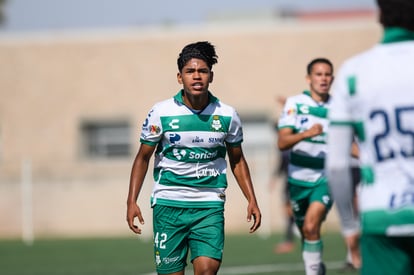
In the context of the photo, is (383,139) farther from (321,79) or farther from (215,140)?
(321,79)

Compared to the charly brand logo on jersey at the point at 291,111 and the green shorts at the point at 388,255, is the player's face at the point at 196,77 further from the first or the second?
the green shorts at the point at 388,255

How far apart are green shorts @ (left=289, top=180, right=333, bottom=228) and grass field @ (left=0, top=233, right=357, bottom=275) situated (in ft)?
9.54

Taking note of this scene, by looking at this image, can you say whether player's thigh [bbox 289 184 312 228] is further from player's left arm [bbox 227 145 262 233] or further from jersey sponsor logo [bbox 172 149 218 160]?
jersey sponsor logo [bbox 172 149 218 160]

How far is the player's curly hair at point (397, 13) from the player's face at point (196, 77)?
354 centimetres

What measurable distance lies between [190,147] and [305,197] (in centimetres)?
315

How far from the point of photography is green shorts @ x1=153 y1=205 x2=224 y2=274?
29.4 ft

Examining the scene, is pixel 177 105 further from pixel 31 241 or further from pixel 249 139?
pixel 249 139

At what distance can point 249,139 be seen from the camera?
3722cm

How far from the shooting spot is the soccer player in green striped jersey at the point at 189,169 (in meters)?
8.98

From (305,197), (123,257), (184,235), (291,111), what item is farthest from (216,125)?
(123,257)

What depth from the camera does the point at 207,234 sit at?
8.96 metres

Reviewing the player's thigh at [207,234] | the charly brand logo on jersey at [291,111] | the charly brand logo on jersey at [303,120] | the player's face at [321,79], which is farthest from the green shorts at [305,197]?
the player's thigh at [207,234]

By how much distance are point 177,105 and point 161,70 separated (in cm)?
2794

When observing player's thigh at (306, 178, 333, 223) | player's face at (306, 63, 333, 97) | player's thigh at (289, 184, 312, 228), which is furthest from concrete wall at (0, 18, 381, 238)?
player's thigh at (306, 178, 333, 223)
